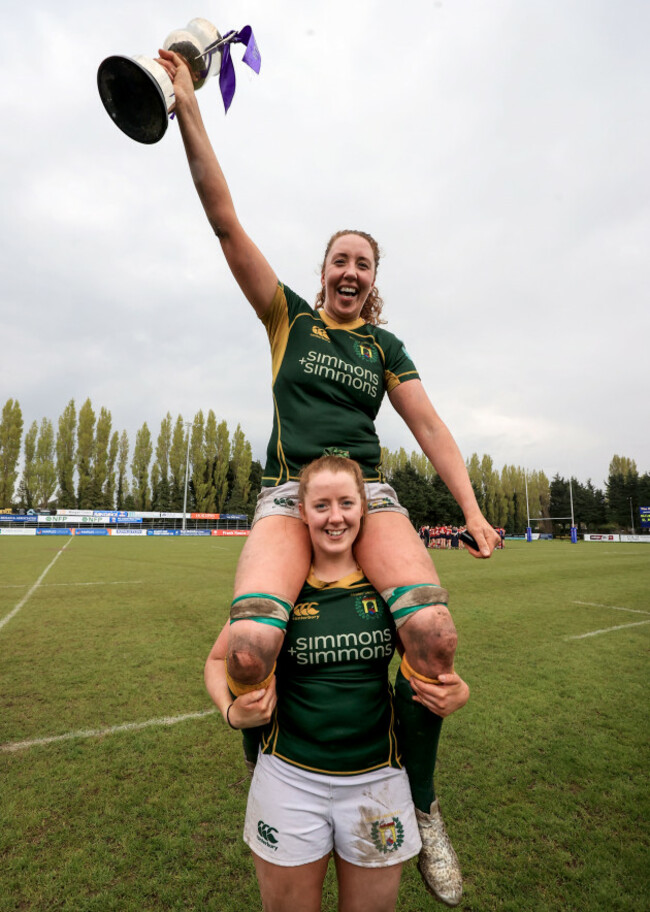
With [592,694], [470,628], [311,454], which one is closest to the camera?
[311,454]

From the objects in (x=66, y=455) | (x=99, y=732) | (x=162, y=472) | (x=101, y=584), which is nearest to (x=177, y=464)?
(x=162, y=472)

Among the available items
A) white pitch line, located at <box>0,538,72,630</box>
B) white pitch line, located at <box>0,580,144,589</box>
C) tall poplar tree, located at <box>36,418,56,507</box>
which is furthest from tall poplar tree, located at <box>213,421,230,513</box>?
white pitch line, located at <box>0,580,144,589</box>

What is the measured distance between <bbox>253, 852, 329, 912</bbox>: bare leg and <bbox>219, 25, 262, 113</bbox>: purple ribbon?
9.31 ft

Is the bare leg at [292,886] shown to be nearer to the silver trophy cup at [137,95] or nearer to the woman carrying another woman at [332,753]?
the woman carrying another woman at [332,753]

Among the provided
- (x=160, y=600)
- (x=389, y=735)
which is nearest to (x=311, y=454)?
(x=389, y=735)

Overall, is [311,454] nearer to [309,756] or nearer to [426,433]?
[426,433]

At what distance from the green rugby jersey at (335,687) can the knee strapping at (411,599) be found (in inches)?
4.3

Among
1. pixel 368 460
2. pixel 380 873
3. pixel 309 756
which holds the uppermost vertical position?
pixel 368 460

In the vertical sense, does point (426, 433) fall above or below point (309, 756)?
above

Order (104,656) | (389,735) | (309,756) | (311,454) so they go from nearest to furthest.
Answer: (309,756), (389,735), (311,454), (104,656)

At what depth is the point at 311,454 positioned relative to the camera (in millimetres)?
2076

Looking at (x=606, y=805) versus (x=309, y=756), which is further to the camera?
(x=606, y=805)

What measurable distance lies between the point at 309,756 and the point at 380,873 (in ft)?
1.51

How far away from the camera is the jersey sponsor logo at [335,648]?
1.71 meters
